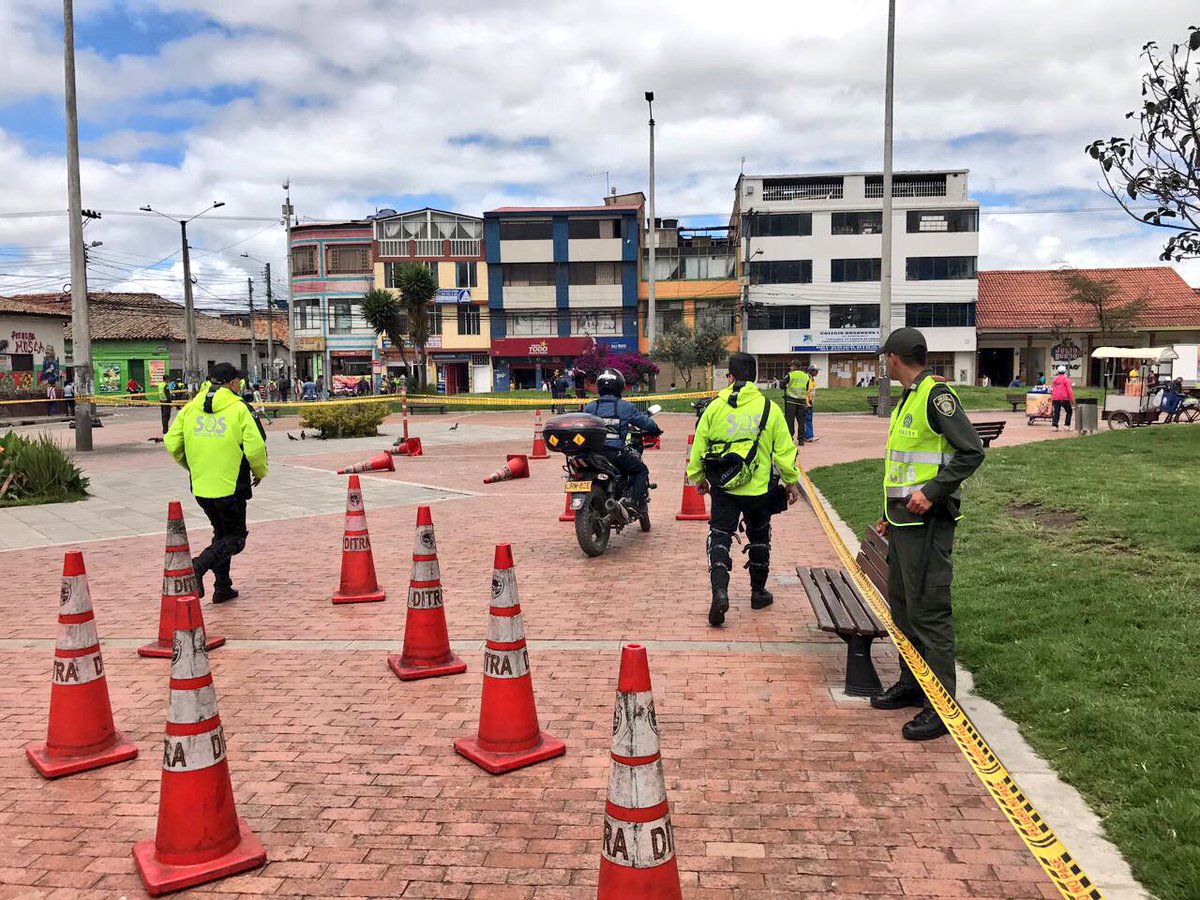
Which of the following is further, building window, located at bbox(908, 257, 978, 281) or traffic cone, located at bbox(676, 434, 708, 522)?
building window, located at bbox(908, 257, 978, 281)

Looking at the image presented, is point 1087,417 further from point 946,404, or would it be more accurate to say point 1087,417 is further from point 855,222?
point 855,222

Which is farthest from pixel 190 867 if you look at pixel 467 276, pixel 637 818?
pixel 467 276

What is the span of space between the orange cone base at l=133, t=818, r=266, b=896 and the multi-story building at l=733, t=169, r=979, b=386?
5573 cm

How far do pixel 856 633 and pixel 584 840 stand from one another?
1.88 m

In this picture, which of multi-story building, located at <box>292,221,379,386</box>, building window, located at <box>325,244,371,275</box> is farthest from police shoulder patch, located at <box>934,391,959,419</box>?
building window, located at <box>325,244,371,275</box>

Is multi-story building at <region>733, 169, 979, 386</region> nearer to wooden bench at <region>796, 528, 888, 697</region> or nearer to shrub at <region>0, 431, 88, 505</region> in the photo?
shrub at <region>0, 431, 88, 505</region>

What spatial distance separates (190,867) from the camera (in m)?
3.15

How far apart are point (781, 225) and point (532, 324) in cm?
1732

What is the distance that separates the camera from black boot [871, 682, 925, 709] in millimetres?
4594

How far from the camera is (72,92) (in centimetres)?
1836

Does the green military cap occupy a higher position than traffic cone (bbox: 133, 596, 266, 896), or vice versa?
the green military cap

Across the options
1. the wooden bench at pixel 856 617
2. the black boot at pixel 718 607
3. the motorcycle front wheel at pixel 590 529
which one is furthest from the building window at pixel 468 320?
the wooden bench at pixel 856 617

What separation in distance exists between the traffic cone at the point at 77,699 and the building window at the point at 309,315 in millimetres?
64406

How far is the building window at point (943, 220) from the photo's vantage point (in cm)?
5553
